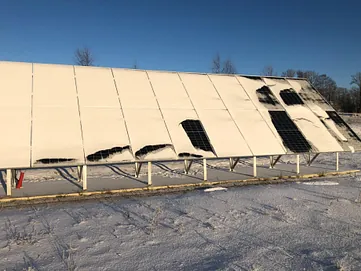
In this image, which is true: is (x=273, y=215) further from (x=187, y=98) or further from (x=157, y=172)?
(x=157, y=172)

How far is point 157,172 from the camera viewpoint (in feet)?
45.3

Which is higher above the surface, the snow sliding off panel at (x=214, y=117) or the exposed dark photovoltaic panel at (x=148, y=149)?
the snow sliding off panel at (x=214, y=117)

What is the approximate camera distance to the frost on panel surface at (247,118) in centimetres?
1166

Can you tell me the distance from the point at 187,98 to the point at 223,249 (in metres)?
7.91

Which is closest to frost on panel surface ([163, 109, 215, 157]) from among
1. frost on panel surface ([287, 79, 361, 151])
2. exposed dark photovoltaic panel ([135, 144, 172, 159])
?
exposed dark photovoltaic panel ([135, 144, 172, 159])

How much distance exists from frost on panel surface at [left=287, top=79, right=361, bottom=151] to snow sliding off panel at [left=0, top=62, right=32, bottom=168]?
11.7m

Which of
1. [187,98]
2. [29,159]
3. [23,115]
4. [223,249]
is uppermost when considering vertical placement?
[187,98]

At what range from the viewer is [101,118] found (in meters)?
10.4

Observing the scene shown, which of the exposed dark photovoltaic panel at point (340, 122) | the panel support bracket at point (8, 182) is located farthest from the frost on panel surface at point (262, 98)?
the panel support bracket at point (8, 182)

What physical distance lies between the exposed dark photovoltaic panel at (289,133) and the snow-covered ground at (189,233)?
302 cm

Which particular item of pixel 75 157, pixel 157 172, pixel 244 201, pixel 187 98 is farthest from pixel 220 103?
pixel 75 157

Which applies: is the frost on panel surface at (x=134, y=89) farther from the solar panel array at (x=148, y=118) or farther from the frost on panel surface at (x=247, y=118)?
the frost on panel surface at (x=247, y=118)

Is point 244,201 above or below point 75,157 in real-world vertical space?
below

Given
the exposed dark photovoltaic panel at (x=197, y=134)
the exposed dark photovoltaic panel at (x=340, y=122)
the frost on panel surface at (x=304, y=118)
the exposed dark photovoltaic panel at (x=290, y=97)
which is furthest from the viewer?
the exposed dark photovoltaic panel at (x=290, y=97)
